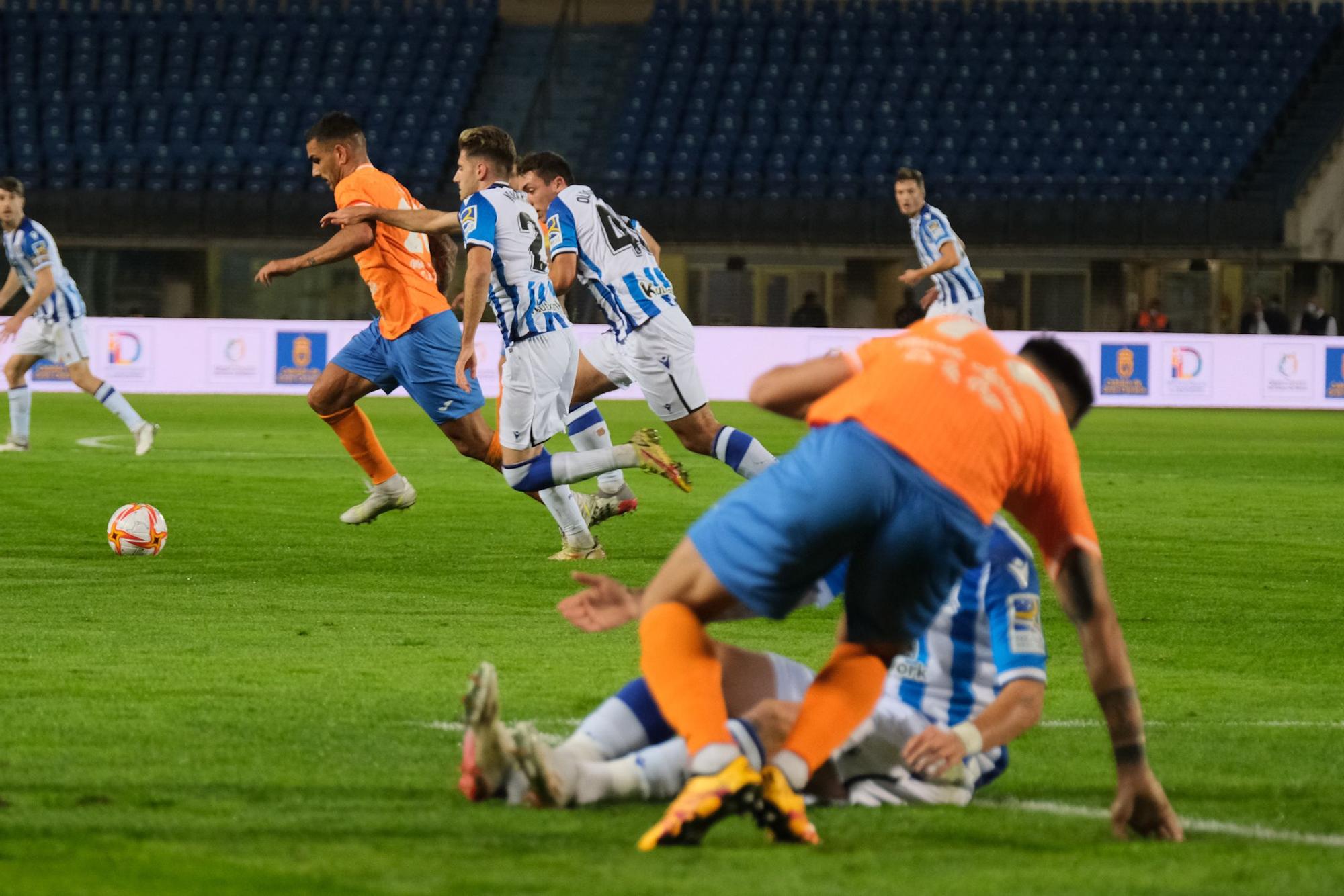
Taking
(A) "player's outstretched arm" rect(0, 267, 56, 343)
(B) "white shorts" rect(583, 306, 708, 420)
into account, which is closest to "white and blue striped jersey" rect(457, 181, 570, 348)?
(B) "white shorts" rect(583, 306, 708, 420)

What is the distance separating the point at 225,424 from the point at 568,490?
11.6m

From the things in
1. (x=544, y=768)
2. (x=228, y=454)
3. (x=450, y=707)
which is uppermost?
(x=544, y=768)

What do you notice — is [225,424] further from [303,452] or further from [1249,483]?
[1249,483]

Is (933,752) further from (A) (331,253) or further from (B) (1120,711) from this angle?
(A) (331,253)

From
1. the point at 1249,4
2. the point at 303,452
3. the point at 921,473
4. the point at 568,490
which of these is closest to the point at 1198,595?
the point at 568,490

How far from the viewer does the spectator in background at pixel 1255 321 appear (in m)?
31.9

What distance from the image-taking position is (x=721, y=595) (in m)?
3.94

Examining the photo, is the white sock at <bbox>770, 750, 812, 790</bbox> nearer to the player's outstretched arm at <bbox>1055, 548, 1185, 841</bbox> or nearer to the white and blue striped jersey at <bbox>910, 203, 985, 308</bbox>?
the player's outstretched arm at <bbox>1055, 548, 1185, 841</bbox>

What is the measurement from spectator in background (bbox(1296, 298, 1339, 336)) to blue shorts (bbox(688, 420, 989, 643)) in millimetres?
29456

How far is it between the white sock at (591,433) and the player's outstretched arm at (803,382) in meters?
6.95

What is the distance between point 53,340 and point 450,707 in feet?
40.6

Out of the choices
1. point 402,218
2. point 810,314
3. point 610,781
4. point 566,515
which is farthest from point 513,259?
point 810,314

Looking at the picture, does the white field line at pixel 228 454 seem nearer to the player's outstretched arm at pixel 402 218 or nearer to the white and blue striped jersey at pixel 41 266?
the white and blue striped jersey at pixel 41 266

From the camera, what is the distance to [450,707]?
5871mm
